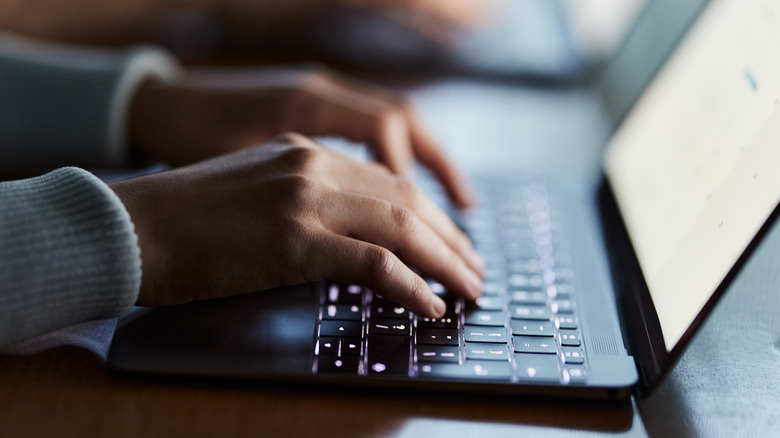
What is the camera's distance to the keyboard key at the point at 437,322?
0.51 metres

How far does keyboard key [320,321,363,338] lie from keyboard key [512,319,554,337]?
12cm

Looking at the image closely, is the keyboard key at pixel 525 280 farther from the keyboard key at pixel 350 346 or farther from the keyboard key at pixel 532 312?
the keyboard key at pixel 350 346

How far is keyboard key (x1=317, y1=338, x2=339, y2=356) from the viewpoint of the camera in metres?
0.47

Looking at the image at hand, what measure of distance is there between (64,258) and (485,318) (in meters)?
0.30

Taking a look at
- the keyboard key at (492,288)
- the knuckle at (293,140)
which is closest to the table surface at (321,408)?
the keyboard key at (492,288)

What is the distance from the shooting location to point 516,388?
0.45 meters

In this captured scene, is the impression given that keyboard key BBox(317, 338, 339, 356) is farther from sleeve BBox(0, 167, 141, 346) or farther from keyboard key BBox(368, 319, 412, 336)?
sleeve BBox(0, 167, 141, 346)

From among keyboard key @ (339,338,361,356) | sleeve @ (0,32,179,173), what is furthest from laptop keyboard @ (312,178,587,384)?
sleeve @ (0,32,179,173)

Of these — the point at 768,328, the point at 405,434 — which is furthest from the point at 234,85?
the point at 768,328

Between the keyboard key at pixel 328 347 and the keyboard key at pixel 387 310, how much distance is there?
0.04 m

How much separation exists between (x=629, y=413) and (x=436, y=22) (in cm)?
70

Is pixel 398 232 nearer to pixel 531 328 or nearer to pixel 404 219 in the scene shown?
pixel 404 219

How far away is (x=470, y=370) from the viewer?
1.51ft

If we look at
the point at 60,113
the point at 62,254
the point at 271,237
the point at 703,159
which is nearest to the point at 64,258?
the point at 62,254
